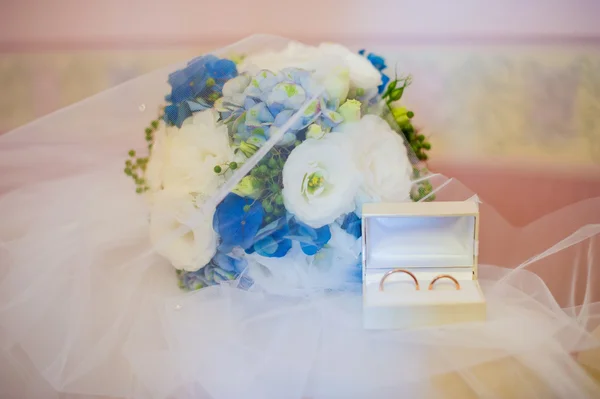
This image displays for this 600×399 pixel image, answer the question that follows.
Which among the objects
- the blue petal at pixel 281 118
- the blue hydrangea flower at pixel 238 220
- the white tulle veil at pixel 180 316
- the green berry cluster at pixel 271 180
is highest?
the blue petal at pixel 281 118

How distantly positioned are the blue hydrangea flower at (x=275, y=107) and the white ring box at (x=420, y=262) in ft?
0.49

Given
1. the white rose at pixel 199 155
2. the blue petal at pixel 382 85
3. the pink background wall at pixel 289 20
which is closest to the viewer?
the white rose at pixel 199 155

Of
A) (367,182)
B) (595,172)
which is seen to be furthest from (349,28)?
(595,172)

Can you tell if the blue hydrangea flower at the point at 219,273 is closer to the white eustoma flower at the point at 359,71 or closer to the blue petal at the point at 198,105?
the blue petal at the point at 198,105

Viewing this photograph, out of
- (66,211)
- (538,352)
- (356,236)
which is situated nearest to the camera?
(538,352)

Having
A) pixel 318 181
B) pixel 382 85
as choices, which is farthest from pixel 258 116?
pixel 382 85

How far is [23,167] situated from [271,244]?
51cm

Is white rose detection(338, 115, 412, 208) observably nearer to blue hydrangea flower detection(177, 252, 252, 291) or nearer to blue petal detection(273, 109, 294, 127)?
blue petal detection(273, 109, 294, 127)

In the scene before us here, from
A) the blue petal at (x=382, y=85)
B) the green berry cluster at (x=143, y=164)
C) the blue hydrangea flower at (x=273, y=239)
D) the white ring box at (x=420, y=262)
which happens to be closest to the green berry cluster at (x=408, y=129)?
the blue petal at (x=382, y=85)

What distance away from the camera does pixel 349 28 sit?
1.14 metres

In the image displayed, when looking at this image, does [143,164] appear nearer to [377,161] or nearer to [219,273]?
[219,273]

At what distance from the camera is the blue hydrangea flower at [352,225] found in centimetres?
85

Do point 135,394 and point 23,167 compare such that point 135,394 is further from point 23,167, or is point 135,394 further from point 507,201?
point 507,201

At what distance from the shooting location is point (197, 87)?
2.87ft
